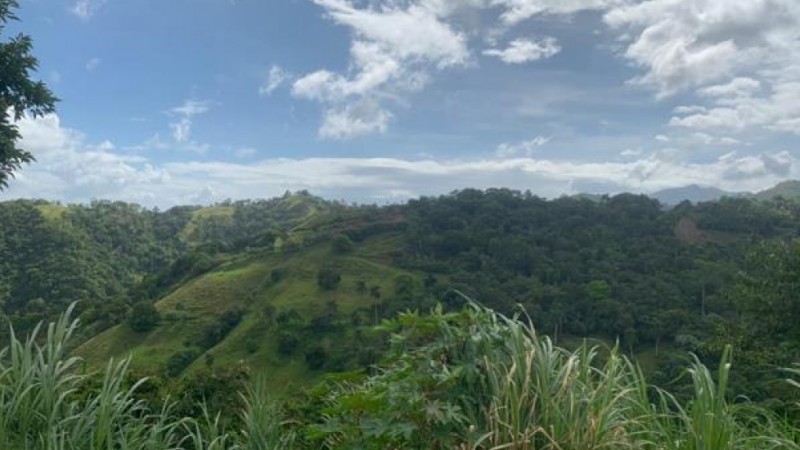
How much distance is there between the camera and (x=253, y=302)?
212 ft

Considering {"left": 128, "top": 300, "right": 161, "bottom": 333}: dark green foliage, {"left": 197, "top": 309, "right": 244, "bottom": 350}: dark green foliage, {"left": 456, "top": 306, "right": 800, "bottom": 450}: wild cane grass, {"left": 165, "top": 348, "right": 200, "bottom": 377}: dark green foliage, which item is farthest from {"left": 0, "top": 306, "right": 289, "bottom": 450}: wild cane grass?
{"left": 128, "top": 300, "right": 161, "bottom": 333}: dark green foliage

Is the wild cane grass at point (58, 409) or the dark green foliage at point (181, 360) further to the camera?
the dark green foliage at point (181, 360)

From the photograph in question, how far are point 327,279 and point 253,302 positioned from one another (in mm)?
7475

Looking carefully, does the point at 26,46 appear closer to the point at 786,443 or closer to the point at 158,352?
the point at 786,443

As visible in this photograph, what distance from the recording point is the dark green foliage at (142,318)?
57562mm

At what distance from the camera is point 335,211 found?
335ft

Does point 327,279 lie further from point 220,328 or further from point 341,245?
point 220,328

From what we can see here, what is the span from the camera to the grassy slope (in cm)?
5253

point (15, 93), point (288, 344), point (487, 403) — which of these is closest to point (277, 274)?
point (288, 344)

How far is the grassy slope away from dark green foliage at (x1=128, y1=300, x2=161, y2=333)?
0.55m

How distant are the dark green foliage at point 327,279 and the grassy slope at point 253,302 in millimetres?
652

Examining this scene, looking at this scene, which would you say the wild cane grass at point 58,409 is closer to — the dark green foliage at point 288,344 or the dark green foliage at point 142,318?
the dark green foliage at point 288,344

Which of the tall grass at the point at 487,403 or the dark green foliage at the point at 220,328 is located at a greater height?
the tall grass at the point at 487,403

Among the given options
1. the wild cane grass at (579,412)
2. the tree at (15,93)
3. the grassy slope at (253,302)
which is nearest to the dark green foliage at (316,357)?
the grassy slope at (253,302)
